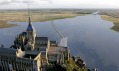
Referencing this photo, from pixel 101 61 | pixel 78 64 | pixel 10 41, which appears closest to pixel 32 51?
pixel 78 64

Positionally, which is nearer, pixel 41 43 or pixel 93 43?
pixel 41 43

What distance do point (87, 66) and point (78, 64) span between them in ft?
7.93

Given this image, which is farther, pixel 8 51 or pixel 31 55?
pixel 8 51

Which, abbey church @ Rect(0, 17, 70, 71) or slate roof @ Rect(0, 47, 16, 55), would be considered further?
slate roof @ Rect(0, 47, 16, 55)

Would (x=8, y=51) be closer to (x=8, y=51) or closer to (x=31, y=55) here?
(x=8, y=51)

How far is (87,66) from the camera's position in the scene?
50656mm

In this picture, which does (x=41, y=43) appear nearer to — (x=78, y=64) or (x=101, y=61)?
(x=78, y=64)

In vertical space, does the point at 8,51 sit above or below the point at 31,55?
above

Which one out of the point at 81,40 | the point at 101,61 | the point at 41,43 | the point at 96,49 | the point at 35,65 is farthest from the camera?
the point at 81,40

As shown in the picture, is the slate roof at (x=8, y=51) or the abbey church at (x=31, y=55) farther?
the slate roof at (x=8, y=51)

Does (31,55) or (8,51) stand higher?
(8,51)

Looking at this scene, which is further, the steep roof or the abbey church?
the steep roof

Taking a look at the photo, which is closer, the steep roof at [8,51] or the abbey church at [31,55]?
the abbey church at [31,55]

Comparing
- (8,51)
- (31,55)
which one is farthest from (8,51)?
(31,55)
